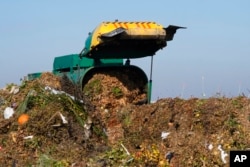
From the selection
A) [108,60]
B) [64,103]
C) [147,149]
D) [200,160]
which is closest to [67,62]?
[108,60]

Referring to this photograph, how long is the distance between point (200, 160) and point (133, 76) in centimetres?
319

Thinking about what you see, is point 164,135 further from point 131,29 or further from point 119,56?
point 119,56

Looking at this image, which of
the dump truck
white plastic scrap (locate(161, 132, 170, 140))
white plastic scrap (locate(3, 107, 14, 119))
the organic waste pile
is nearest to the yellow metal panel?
the dump truck

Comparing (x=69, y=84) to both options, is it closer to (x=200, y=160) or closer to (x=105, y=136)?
(x=105, y=136)

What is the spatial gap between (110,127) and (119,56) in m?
1.26

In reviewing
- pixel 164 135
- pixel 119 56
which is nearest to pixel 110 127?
pixel 119 56

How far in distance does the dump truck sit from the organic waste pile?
35 millimetres

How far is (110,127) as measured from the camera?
28.3ft

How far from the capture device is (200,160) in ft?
20.7

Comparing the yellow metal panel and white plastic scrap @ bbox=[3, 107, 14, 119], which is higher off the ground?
the yellow metal panel

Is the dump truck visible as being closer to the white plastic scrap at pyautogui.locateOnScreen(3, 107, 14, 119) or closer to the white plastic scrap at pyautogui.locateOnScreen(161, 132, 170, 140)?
the white plastic scrap at pyautogui.locateOnScreen(3, 107, 14, 119)

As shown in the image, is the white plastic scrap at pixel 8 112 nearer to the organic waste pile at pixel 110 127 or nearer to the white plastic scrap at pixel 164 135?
the organic waste pile at pixel 110 127

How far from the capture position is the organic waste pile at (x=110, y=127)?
6633 mm

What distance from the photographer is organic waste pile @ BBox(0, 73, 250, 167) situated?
21.8 ft
